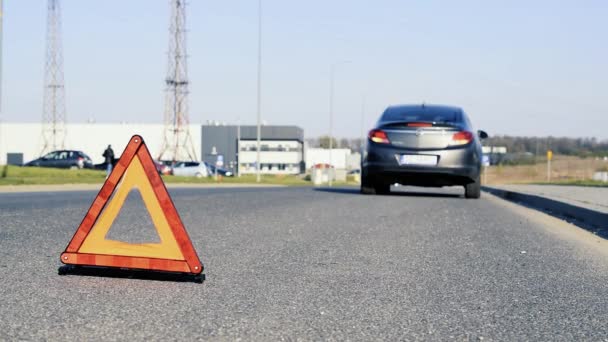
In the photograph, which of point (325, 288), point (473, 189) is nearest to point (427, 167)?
point (473, 189)

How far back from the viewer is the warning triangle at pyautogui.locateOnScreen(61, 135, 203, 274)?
4.85 metres

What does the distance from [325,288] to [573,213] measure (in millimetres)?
8072

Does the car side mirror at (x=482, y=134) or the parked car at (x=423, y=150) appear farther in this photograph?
the car side mirror at (x=482, y=134)

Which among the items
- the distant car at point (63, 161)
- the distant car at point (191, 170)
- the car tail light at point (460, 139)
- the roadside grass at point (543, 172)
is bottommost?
the roadside grass at point (543, 172)

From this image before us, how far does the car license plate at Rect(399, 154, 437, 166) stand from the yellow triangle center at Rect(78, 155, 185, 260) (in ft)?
31.4

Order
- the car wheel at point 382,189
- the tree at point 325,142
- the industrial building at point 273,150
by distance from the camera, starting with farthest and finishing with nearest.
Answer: the tree at point 325,142, the industrial building at point 273,150, the car wheel at point 382,189

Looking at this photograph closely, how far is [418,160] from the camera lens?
14.2 meters

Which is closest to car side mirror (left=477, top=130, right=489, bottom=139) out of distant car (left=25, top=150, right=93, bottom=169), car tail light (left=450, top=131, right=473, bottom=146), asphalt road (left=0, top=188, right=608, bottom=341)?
car tail light (left=450, top=131, right=473, bottom=146)

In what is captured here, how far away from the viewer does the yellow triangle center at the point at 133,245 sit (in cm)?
488

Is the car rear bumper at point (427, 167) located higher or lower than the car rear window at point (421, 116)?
lower

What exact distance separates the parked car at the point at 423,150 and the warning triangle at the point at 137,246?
9.58 metres

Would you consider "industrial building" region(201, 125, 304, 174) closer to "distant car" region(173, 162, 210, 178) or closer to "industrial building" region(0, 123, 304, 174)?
"industrial building" region(0, 123, 304, 174)

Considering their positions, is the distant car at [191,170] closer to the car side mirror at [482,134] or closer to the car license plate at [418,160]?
the car side mirror at [482,134]

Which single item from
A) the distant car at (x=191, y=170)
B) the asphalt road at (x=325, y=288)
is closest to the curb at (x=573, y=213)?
the asphalt road at (x=325, y=288)
